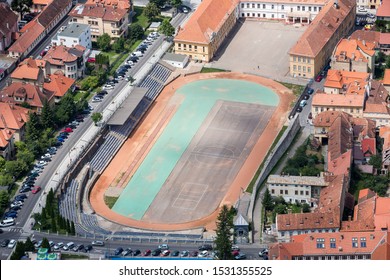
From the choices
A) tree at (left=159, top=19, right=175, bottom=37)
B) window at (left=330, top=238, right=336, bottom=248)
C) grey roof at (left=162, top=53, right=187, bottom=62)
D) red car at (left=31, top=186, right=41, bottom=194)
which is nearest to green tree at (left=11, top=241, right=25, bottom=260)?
red car at (left=31, top=186, right=41, bottom=194)

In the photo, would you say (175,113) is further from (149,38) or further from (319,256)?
(319,256)

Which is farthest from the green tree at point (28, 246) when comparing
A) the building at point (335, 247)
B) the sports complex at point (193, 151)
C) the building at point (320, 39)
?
the building at point (320, 39)

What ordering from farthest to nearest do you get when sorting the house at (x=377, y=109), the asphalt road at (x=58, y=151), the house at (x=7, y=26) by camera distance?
the house at (x=7, y=26) → the house at (x=377, y=109) → the asphalt road at (x=58, y=151)

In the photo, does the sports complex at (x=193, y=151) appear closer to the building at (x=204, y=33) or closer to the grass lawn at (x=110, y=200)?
the grass lawn at (x=110, y=200)

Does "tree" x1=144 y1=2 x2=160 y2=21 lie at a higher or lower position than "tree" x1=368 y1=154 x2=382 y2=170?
lower

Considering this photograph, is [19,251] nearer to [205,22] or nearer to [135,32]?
[135,32]

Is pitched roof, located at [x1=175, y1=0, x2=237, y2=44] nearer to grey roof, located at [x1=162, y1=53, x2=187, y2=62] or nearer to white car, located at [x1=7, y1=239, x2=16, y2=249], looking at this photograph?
grey roof, located at [x1=162, y1=53, x2=187, y2=62]

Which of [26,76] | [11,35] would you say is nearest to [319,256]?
[26,76]
